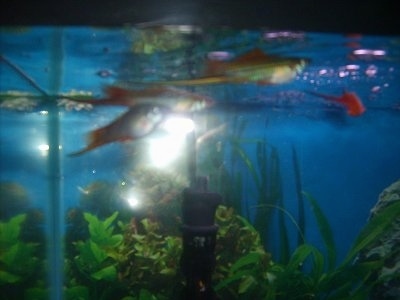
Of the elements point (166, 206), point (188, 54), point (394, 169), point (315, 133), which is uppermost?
point (188, 54)

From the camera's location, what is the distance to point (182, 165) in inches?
127

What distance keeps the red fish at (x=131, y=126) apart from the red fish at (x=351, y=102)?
1.31 meters

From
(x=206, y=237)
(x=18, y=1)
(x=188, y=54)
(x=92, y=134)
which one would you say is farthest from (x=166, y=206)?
(x=18, y=1)

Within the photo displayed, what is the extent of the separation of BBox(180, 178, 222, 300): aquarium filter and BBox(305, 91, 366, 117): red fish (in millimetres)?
1309

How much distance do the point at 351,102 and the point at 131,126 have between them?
1.72 m

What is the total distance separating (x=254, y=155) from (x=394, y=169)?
1.12 m

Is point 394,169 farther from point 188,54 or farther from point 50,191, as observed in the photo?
point 50,191

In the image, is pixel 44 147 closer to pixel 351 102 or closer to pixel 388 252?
pixel 351 102

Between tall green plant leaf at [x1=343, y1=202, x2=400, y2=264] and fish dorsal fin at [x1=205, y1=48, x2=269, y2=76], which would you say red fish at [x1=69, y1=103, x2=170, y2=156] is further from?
tall green plant leaf at [x1=343, y1=202, x2=400, y2=264]

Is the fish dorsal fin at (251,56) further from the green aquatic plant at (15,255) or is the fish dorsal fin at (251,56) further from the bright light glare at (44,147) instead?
the green aquatic plant at (15,255)

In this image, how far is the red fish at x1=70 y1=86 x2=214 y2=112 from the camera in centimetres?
318

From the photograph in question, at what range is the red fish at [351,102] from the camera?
3.41m

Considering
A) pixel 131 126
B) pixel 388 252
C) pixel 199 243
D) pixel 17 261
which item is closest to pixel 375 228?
pixel 388 252

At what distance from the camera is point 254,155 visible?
3389 millimetres
